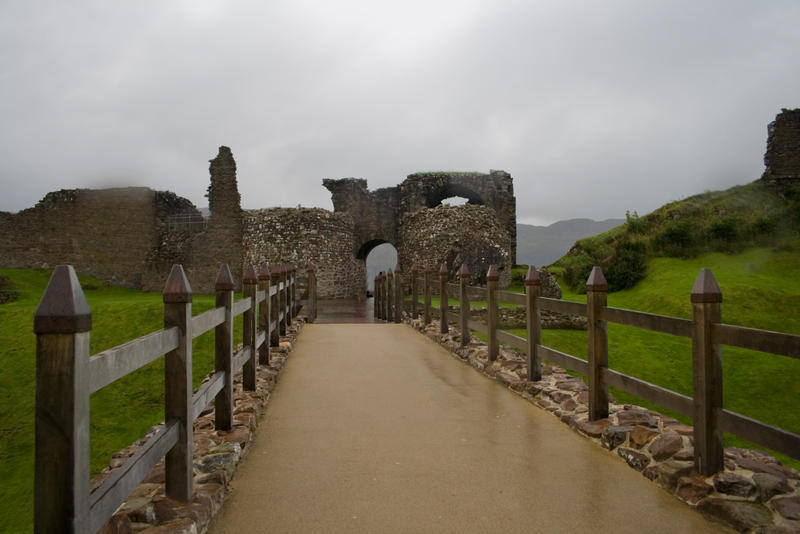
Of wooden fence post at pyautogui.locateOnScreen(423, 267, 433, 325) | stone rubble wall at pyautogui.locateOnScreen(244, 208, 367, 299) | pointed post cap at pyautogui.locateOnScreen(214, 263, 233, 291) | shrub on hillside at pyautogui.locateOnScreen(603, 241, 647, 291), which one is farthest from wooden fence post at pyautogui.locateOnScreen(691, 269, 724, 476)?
stone rubble wall at pyautogui.locateOnScreen(244, 208, 367, 299)

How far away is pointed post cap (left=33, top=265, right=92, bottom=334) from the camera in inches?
68.0

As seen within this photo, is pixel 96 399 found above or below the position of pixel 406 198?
below

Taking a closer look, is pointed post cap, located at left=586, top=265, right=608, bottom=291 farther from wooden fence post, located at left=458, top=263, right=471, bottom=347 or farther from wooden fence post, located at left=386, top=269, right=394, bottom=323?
wooden fence post, located at left=386, top=269, right=394, bottom=323

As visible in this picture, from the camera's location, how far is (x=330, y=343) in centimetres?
975

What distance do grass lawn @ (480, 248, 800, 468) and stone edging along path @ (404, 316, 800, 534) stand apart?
13.5 feet

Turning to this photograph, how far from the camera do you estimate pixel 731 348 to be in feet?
39.6

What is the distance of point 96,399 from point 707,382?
9.78 meters

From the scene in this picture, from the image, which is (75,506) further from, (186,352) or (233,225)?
(233,225)

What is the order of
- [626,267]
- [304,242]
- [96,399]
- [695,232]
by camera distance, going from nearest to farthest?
[96,399]
[626,267]
[695,232]
[304,242]

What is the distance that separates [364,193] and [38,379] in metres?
28.7

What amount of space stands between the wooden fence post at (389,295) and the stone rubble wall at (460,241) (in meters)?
5.38

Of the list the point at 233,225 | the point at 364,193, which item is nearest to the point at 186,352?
the point at 233,225

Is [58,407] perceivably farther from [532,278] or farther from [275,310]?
[275,310]

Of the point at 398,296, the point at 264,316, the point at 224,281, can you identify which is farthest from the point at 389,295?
the point at 224,281
